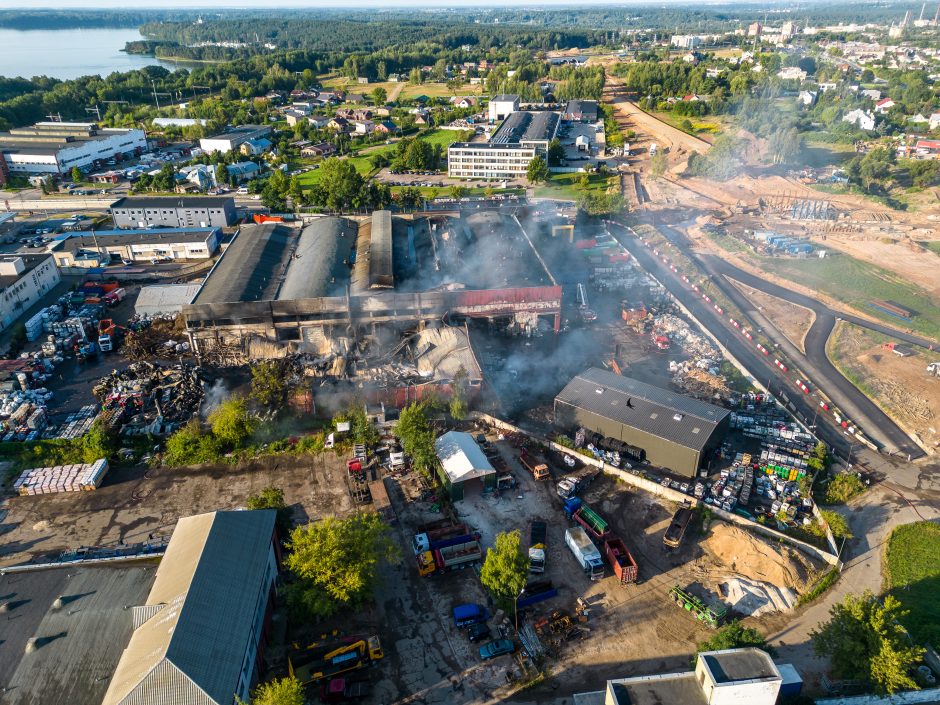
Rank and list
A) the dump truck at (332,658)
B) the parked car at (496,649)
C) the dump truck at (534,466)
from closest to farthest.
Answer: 1. the dump truck at (332,658)
2. the parked car at (496,649)
3. the dump truck at (534,466)

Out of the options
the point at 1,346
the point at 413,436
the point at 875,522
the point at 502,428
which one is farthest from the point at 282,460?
the point at 875,522

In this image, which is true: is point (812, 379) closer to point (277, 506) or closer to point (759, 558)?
point (759, 558)

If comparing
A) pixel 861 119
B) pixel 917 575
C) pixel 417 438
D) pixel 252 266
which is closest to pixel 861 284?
pixel 917 575

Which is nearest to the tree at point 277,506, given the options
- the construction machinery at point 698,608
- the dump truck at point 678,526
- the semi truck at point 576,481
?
the semi truck at point 576,481

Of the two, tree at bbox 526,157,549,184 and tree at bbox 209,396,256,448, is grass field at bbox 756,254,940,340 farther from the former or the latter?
tree at bbox 209,396,256,448

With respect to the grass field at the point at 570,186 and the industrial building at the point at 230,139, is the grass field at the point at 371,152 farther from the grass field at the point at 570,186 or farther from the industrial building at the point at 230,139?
the grass field at the point at 570,186

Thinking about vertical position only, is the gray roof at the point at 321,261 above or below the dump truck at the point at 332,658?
above
